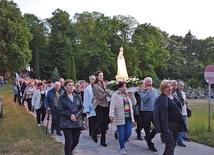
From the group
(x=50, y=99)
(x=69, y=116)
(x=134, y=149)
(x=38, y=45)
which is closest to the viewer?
(x=69, y=116)

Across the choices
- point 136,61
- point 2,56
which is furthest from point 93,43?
point 2,56

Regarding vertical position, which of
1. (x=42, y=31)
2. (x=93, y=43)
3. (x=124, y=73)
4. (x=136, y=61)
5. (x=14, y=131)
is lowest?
(x=14, y=131)

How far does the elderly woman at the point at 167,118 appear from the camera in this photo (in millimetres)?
5090

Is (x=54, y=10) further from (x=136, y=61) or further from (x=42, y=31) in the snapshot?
(x=136, y=61)

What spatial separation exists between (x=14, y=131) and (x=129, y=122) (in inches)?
206

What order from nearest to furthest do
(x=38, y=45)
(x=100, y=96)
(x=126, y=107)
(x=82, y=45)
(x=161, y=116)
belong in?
(x=161, y=116) → (x=126, y=107) → (x=100, y=96) → (x=82, y=45) → (x=38, y=45)

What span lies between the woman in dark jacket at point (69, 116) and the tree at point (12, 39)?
42.6 meters

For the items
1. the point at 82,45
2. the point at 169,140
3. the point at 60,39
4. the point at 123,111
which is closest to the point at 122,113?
the point at 123,111

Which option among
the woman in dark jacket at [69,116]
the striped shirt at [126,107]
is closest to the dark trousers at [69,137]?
the woman in dark jacket at [69,116]

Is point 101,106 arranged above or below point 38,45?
below

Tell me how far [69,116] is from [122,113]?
5.02 ft

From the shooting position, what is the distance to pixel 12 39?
47719mm

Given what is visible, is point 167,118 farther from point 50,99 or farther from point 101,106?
point 50,99

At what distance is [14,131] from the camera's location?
10.0 m
